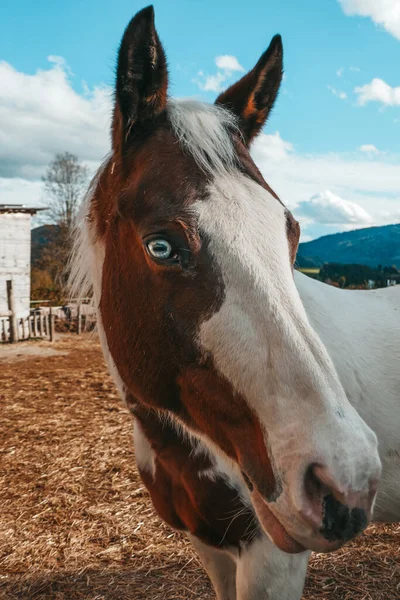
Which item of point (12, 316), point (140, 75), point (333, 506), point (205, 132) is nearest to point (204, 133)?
point (205, 132)

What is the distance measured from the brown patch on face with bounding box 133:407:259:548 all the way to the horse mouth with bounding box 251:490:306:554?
0.56 meters

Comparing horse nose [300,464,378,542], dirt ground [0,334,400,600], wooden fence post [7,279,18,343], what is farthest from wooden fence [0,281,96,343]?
horse nose [300,464,378,542]

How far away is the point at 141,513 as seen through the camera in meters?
4.45

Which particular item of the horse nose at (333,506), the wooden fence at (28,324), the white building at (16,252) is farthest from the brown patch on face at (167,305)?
the white building at (16,252)

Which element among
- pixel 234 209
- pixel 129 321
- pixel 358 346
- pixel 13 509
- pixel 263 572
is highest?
pixel 234 209

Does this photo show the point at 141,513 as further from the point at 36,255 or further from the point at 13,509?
the point at 36,255

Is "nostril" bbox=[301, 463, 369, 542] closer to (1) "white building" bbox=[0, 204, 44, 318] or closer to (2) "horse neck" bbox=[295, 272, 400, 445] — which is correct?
(2) "horse neck" bbox=[295, 272, 400, 445]

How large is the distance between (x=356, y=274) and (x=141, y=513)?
16116 millimetres

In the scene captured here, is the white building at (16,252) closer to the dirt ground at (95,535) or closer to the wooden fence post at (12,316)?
the wooden fence post at (12,316)

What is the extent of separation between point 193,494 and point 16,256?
61.0 ft

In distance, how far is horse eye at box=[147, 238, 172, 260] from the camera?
4.66ft

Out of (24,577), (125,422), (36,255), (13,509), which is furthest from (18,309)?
(24,577)

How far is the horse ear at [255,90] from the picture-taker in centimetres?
190

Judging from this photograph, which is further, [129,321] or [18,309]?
[18,309]
